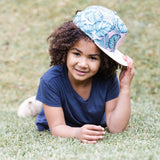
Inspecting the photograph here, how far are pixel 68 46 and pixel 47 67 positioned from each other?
3.87 meters

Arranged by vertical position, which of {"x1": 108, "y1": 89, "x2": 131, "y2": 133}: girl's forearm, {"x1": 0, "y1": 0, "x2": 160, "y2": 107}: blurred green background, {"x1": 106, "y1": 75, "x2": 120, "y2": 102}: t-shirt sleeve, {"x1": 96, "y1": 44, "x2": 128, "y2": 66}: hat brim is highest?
{"x1": 96, "y1": 44, "x2": 128, "y2": 66}: hat brim

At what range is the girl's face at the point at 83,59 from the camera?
2838 mm

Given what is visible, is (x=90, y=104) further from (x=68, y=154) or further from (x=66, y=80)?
(x=68, y=154)

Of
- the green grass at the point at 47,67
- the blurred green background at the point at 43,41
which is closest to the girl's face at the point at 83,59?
the green grass at the point at 47,67

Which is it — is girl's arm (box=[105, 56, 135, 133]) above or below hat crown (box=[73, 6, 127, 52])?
below

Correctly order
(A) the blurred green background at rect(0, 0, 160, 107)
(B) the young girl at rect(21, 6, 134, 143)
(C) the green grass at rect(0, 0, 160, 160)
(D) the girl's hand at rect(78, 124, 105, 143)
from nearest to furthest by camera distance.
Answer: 1. (C) the green grass at rect(0, 0, 160, 160)
2. (D) the girl's hand at rect(78, 124, 105, 143)
3. (B) the young girl at rect(21, 6, 134, 143)
4. (A) the blurred green background at rect(0, 0, 160, 107)

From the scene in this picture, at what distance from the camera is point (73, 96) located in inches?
125

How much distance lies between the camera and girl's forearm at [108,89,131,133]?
310 centimetres

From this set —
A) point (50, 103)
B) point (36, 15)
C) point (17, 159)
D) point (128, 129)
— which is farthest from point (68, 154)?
point (36, 15)

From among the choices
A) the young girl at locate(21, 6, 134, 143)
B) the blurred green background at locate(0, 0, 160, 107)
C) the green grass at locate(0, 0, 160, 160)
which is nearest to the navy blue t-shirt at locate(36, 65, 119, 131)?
the young girl at locate(21, 6, 134, 143)

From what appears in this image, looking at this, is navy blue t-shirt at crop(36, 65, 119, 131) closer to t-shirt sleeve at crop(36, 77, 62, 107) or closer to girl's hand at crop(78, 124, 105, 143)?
t-shirt sleeve at crop(36, 77, 62, 107)

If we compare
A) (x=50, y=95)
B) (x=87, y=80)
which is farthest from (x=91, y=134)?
(x=87, y=80)

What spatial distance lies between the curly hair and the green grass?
65cm

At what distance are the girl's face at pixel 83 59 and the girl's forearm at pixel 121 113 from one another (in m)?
0.41
